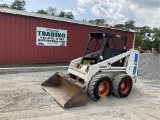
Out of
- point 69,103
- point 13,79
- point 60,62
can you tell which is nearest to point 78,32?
point 60,62

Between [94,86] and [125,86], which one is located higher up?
[94,86]

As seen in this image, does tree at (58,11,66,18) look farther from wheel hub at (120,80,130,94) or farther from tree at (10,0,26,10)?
wheel hub at (120,80,130,94)

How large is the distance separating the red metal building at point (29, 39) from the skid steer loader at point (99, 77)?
14.5 ft

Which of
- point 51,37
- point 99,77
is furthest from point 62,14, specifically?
point 99,77

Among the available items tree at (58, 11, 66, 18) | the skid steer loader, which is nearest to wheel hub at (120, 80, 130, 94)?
the skid steer loader

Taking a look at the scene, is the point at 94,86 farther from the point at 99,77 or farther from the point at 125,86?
the point at 125,86

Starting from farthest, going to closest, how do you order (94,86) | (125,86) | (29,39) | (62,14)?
(62,14) → (29,39) → (125,86) → (94,86)

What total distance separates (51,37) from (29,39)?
4.45 ft

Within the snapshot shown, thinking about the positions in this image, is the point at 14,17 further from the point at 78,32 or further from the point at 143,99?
the point at 143,99

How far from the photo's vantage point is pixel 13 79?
7676 mm

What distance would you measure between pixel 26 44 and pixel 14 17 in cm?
156

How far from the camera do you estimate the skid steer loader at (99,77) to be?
17.6 ft

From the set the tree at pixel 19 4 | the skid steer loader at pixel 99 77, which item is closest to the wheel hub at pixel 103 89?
the skid steer loader at pixel 99 77

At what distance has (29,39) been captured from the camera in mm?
10578
